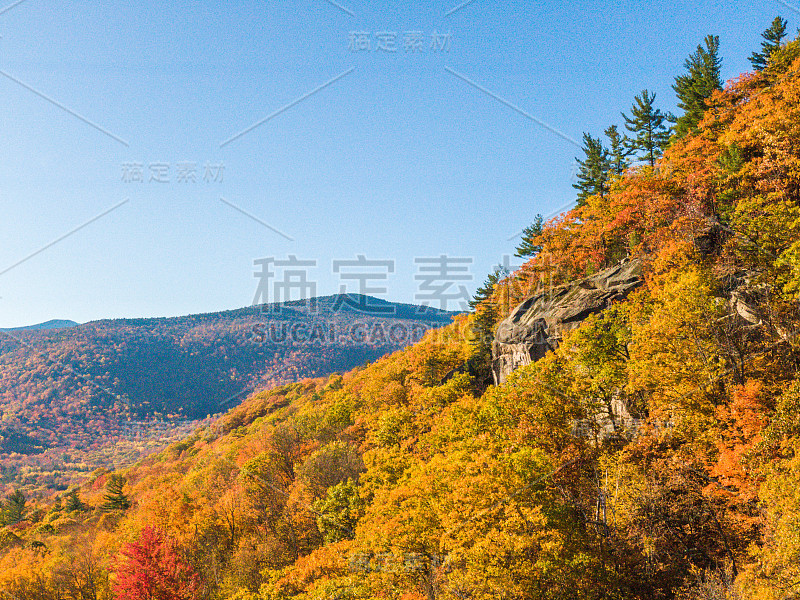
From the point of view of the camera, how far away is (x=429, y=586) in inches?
864

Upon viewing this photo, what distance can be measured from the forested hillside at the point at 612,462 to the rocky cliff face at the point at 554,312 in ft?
1.39

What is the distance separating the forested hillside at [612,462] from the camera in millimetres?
19438

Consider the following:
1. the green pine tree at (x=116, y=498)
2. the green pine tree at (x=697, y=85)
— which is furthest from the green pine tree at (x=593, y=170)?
the green pine tree at (x=116, y=498)

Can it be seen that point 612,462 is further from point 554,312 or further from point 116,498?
point 116,498

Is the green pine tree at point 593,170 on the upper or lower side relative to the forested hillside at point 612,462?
upper

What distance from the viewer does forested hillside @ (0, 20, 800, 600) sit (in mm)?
19438

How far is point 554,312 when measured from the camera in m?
39.1

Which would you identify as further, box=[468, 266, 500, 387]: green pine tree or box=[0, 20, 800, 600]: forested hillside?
box=[468, 266, 500, 387]: green pine tree

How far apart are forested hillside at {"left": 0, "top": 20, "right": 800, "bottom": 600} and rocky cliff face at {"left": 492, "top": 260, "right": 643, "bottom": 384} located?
0.42 meters

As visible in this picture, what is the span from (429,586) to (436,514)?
3.35m

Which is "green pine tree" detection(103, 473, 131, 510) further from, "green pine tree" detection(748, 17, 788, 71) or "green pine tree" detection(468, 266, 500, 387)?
"green pine tree" detection(748, 17, 788, 71)

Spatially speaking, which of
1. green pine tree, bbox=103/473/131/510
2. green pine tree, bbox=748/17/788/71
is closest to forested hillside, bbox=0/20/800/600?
green pine tree, bbox=748/17/788/71

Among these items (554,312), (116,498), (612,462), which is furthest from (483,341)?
(116,498)

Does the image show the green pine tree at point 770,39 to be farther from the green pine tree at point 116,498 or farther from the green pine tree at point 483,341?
the green pine tree at point 116,498
